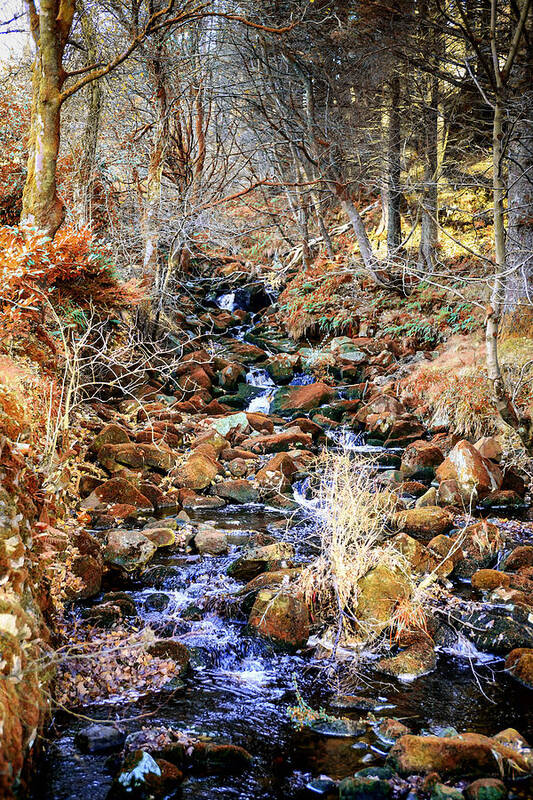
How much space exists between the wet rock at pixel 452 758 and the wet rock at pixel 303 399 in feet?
30.8

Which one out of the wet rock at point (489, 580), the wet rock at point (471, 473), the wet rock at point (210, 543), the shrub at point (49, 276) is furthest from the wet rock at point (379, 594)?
the shrub at point (49, 276)

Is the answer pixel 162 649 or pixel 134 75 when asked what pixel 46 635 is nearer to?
pixel 162 649

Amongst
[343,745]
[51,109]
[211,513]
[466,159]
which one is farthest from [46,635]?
[466,159]

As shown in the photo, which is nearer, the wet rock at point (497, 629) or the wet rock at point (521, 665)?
the wet rock at point (521, 665)

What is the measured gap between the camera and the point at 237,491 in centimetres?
846

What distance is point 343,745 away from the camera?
3.51 meters

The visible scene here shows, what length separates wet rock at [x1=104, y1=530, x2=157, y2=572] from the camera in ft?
19.2

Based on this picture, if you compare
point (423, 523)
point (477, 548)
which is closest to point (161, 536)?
point (423, 523)

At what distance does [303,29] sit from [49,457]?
42.2 feet

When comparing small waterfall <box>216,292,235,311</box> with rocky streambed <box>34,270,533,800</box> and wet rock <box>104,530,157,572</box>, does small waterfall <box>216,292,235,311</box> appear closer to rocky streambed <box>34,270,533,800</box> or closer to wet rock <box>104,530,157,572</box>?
rocky streambed <box>34,270,533,800</box>

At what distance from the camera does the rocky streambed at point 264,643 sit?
10.5 feet

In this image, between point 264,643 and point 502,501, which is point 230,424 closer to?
point 502,501

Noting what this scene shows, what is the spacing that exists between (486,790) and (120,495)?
575cm

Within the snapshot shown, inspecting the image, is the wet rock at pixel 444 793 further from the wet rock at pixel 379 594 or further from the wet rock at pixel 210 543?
the wet rock at pixel 210 543
